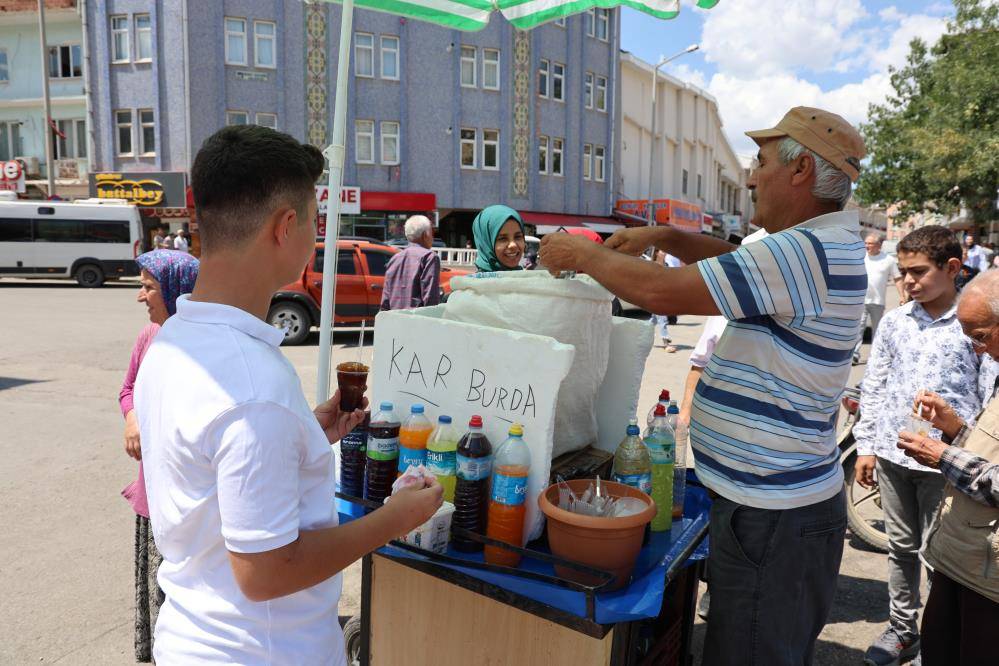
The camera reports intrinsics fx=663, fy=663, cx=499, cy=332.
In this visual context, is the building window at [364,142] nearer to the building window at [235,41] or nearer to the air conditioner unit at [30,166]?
the building window at [235,41]

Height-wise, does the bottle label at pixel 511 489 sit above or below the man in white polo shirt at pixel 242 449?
below

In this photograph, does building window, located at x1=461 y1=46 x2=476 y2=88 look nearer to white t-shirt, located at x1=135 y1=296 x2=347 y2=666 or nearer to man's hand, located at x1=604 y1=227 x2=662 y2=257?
man's hand, located at x1=604 y1=227 x2=662 y2=257

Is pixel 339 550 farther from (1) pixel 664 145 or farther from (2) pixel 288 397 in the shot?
(1) pixel 664 145

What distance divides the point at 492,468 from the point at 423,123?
85.5 feet

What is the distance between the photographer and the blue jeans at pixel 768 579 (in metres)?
1.89

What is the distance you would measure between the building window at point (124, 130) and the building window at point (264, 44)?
212 inches

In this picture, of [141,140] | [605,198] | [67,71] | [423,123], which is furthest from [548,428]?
[67,71]

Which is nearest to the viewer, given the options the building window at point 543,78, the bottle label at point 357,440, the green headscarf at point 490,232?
the bottle label at point 357,440

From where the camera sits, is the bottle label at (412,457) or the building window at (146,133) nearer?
the bottle label at (412,457)

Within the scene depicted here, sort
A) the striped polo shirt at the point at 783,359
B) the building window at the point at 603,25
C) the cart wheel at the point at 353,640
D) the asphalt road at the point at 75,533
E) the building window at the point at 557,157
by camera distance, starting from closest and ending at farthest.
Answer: the striped polo shirt at the point at 783,359, the cart wheel at the point at 353,640, the asphalt road at the point at 75,533, the building window at the point at 557,157, the building window at the point at 603,25

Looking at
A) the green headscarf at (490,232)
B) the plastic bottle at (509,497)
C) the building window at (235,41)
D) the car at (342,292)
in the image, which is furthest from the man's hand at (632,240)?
the building window at (235,41)

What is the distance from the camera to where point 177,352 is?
4.11 ft

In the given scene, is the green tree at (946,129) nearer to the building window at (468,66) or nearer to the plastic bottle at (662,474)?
the building window at (468,66)

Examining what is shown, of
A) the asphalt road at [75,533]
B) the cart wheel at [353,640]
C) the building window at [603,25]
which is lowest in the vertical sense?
the asphalt road at [75,533]
